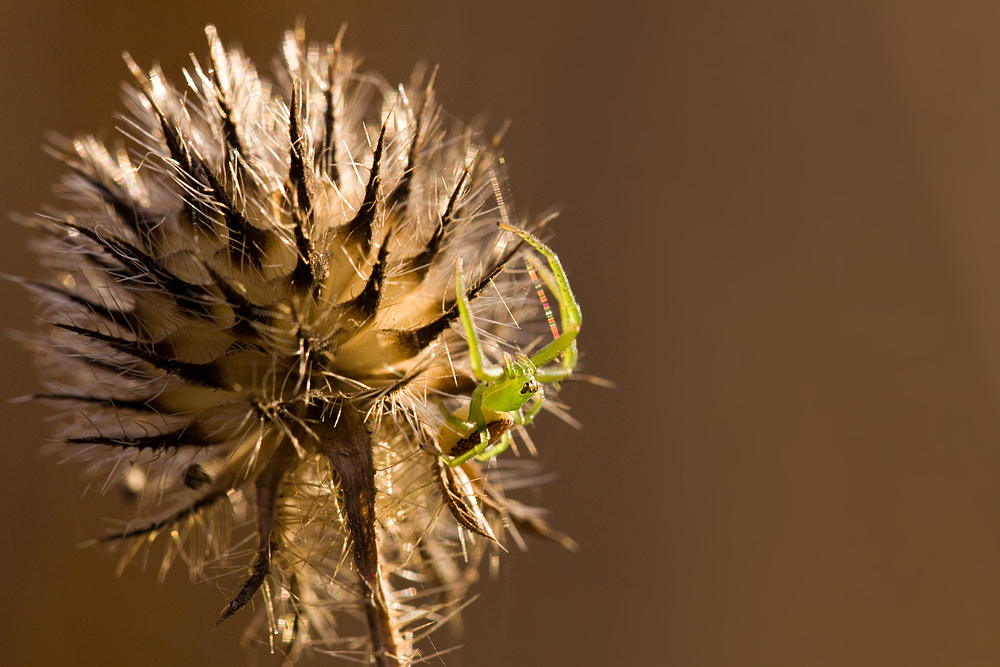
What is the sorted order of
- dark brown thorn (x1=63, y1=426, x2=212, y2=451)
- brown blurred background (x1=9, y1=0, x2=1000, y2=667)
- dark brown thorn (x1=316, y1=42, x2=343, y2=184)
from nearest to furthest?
dark brown thorn (x1=63, y1=426, x2=212, y2=451), dark brown thorn (x1=316, y1=42, x2=343, y2=184), brown blurred background (x1=9, y1=0, x2=1000, y2=667)

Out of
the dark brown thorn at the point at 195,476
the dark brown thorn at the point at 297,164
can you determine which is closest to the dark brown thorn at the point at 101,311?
the dark brown thorn at the point at 195,476

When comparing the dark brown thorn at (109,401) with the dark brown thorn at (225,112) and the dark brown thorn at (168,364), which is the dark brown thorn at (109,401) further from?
the dark brown thorn at (225,112)

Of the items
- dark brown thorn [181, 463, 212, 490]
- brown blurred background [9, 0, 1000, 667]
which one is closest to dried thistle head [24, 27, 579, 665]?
dark brown thorn [181, 463, 212, 490]

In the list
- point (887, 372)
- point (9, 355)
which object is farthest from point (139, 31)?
point (887, 372)

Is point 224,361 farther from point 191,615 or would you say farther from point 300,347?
point 191,615

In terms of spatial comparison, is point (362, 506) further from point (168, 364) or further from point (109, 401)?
point (109, 401)

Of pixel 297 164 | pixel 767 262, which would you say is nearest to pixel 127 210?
pixel 297 164

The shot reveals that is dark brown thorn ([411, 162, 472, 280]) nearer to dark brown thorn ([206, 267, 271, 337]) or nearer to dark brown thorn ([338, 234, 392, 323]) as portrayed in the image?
dark brown thorn ([338, 234, 392, 323])
